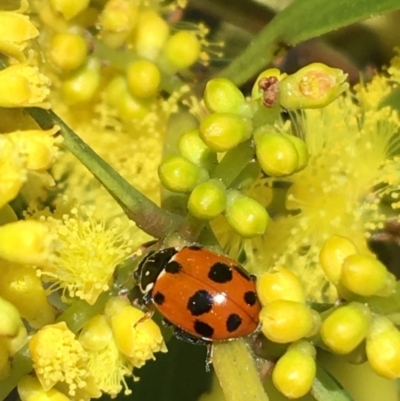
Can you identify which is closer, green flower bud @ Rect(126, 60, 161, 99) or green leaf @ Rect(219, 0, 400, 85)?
green leaf @ Rect(219, 0, 400, 85)

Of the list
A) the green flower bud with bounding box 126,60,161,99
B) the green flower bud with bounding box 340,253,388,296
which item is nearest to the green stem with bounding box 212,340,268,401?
the green flower bud with bounding box 340,253,388,296

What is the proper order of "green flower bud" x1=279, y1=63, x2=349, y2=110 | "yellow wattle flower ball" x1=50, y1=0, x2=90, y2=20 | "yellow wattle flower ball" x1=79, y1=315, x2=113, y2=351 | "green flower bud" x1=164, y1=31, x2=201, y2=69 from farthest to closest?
"green flower bud" x1=164, y1=31, x2=201, y2=69, "yellow wattle flower ball" x1=50, y1=0, x2=90, y2=20, "yellow wattle flower ball" x1=79, y1=315, x2=113, y2=351, "green flower bud" x1=279, y1=63, x2=349, y2=110

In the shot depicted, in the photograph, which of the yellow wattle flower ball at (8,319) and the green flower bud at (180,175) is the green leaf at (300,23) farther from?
the yellow wattle flower ball at (8,319)

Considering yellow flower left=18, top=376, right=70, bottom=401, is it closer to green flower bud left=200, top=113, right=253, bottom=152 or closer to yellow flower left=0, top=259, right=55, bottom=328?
yellow flower left=0, top=259, right=55, bottom=328

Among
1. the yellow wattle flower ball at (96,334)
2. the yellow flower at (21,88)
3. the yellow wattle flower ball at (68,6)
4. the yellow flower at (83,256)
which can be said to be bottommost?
the yellow wattle flower ball at (96,334)

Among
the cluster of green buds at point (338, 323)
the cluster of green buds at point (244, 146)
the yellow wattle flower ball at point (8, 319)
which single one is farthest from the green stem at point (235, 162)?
the yellow wattle flower ball at point (8, 319)

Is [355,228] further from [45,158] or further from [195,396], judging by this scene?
[45,158]
